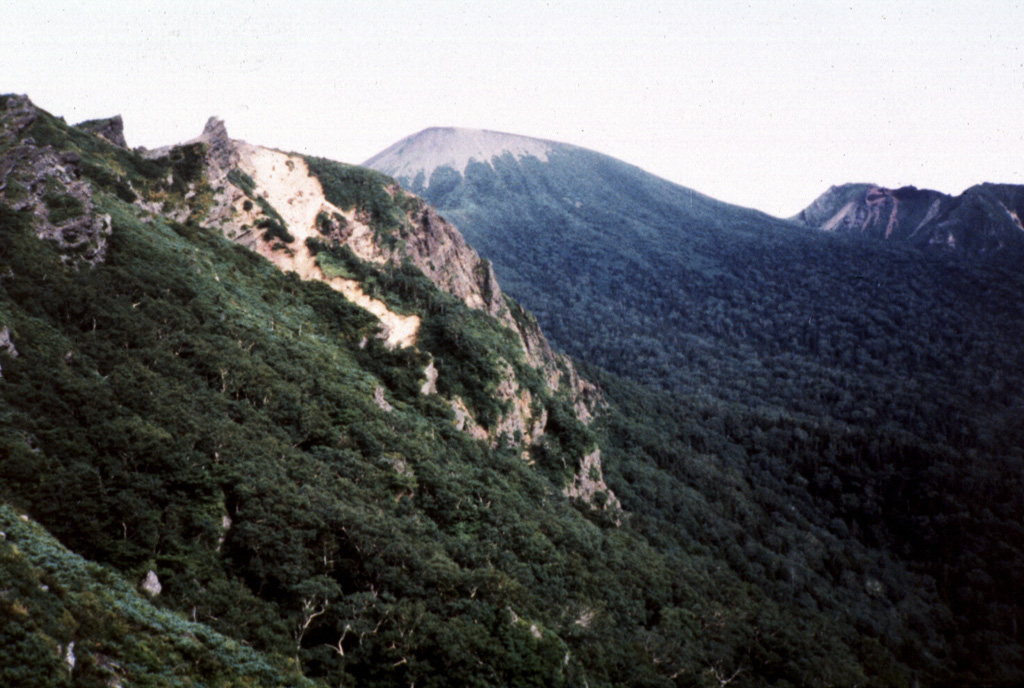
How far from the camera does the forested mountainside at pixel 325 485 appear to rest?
28.4 meters

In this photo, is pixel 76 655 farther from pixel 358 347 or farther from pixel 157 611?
pixel 358 347

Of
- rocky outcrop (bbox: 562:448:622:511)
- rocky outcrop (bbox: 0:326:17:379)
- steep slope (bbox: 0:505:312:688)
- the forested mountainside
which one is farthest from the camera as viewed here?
rocky outcrop (bbox: 562:448:622:511)

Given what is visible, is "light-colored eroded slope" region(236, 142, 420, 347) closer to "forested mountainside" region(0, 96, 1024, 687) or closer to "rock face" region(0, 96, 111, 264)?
"forested mountainside" region(0, 96, 1024, 687)

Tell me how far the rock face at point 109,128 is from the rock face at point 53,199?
21.4 metres

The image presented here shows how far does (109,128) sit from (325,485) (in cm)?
5998

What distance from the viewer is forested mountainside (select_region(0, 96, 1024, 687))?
93.3 feet

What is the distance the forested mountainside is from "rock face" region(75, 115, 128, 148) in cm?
63

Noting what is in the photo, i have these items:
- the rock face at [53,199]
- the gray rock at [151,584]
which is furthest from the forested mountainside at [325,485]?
the rock face at [53,199]

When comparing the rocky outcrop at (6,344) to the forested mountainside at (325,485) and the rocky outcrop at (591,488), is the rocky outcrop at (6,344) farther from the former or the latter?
the rocky outcrop at (591,488)

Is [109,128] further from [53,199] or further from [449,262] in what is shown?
[449,262]

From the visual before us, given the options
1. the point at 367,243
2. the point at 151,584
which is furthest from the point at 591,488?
the point at 151,584

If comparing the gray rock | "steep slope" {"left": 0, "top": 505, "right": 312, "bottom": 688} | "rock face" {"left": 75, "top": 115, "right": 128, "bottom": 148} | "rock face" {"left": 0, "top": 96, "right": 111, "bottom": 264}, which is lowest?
the gray rock

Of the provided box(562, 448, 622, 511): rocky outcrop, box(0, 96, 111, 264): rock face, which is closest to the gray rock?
box(0, 96, 111, 264): rock face

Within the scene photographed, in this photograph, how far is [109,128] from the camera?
2798 inches
